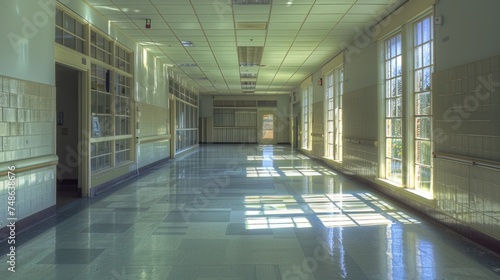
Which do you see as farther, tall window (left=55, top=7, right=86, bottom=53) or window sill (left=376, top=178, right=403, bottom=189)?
window sill (left=376, top=178, right=403, bottom=189)

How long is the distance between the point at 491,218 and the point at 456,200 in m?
0.65

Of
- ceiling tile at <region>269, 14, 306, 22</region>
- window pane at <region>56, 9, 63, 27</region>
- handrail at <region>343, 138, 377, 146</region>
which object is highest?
ceiling tile at <region>269, 14, 306, 22</region>

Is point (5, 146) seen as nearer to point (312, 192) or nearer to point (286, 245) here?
point (286, 245)

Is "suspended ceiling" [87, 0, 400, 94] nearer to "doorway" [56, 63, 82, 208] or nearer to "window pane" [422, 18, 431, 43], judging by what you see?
"window pane" [422, 18, 431, 43]

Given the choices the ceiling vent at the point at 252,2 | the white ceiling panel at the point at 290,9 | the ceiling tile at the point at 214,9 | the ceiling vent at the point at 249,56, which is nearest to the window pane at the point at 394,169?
the white ceiling panel at the point at 290,9

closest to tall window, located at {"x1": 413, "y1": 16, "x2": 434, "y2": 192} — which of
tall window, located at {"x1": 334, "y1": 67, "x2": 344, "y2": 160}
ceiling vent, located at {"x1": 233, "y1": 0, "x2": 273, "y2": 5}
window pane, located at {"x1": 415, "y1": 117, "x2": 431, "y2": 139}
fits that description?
window pane, located at {"x1": 415, "y1": 117, "x2": 431, "y2": 139}

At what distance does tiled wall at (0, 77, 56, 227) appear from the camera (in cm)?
387

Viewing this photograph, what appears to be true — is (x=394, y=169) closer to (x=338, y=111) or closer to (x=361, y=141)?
(x=361, y=141)

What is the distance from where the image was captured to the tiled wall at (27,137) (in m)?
3.87

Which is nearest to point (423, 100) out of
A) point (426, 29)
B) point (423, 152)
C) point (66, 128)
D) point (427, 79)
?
point (427, 79)

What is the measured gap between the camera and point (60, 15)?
17.4ft

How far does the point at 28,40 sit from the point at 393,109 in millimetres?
5375

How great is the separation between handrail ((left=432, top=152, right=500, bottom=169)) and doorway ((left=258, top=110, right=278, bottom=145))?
2004 centimetres

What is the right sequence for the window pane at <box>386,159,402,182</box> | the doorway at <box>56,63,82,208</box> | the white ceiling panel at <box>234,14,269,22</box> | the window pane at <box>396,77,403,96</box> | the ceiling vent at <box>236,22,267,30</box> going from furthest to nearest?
the doorway at <box>56,63,82,208</box>, the ceiling vent at <box>236,22,267,30</box>, the white ceiling panel at <box>234,14,269,22</box>, the window pane at <box>386,159,402,182</box>, the window pane at <box>396,77,403,96</box>
